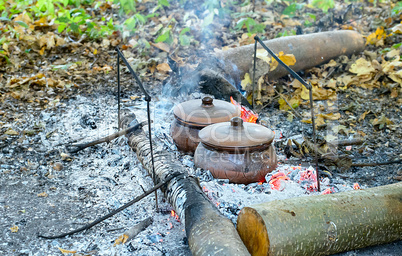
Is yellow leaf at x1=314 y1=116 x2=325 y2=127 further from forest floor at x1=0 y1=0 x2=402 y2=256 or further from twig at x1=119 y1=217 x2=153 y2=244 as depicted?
twig at x1=119 y1=217 x2=153 y2=244

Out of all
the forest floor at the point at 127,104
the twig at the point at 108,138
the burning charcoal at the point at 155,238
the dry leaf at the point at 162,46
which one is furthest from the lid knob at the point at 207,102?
the dry leaf at the point at 162,46

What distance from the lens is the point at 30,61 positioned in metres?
6.62

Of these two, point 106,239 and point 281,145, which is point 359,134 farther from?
point 106,239

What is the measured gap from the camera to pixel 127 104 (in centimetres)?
546

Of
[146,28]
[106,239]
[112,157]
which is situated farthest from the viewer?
[146,28]

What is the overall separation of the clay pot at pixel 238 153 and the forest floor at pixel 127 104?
598 millimetres

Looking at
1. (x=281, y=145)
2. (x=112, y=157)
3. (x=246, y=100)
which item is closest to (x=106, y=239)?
(x=112, y=157)

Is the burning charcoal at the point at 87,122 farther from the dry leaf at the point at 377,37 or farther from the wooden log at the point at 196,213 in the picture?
the dry leaf at the point at 377,37

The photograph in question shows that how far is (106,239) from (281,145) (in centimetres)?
230

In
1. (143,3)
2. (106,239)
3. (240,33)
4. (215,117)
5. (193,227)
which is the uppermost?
(143,3)

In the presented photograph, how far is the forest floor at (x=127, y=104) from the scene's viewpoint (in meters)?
3.25

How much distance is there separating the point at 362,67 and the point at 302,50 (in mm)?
1085

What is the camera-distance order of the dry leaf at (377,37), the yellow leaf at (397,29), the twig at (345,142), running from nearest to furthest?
the twig at (345,142)
the dry leaf at (377,37)
the yellow leaf at (397,29)

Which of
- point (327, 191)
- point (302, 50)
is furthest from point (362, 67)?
point (327, 191)
